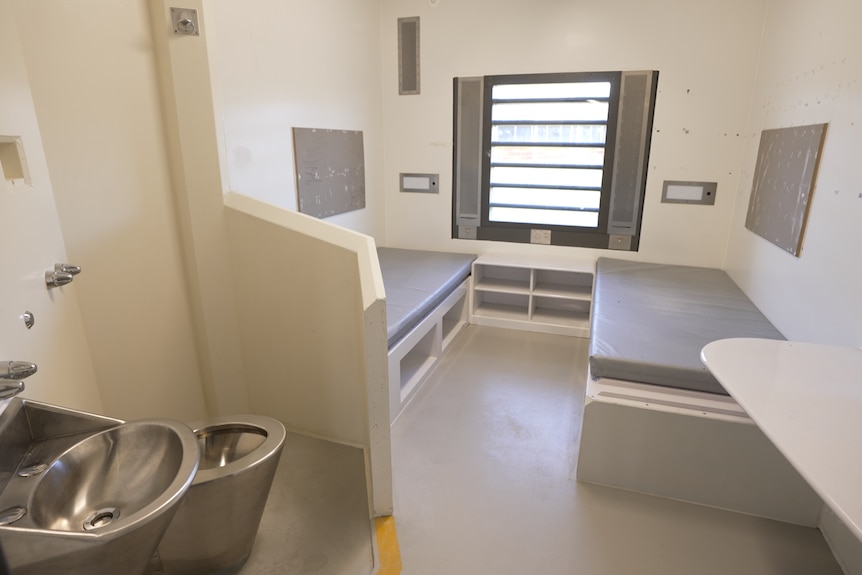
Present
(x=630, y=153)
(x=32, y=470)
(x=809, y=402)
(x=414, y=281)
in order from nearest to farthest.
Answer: (x=32, y=470) < (x=809, y=402) < (x=414, y=281) < (x=630, y=153)

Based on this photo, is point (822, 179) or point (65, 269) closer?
point (65, 269)

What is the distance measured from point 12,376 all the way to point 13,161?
712 mm

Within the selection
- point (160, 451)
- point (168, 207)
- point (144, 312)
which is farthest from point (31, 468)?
point (168, 207)

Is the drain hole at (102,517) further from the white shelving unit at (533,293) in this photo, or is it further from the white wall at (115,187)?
the white shelving unit at (533,293)

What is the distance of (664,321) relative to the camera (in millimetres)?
2621

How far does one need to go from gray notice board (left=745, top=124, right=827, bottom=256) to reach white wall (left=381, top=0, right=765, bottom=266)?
0.55 m

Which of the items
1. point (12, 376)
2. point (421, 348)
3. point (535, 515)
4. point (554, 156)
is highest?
point (554, 156)

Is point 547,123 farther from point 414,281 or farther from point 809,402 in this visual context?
point 809,402

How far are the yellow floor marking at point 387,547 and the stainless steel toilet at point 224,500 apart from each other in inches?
18.5

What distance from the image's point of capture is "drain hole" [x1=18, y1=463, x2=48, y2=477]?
3.73 feet

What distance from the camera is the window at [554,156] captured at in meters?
3.73

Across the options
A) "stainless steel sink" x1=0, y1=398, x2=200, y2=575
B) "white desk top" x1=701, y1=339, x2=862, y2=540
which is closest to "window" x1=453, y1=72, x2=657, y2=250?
"white desk top" x1=701, y1=339, x2=862, y2=540

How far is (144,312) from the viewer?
2.08 metres

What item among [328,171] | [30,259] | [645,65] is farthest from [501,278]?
[30,259]
